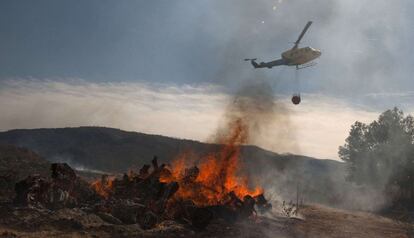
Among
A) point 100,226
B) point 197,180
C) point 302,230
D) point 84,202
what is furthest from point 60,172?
point 302,230

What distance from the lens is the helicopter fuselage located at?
2556 centimetres

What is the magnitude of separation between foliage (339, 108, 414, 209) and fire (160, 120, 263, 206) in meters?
21.8

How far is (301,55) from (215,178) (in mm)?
9357

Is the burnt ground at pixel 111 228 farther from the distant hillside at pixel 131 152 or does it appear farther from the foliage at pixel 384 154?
the distant hillside at pixel 131 152

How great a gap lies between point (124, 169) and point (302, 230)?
144 ft

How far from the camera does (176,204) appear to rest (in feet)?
64.1

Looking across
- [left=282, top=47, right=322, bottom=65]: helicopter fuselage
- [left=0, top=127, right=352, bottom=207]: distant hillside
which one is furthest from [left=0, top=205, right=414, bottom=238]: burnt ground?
[left=0, top=127, right=352, bottom=207]: distant hillside

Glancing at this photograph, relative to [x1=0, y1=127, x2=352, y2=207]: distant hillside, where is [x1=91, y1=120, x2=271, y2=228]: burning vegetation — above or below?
below

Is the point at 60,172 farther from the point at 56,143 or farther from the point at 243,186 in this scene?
the point at 56,143

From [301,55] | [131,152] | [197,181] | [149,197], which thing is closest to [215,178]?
[197,181]

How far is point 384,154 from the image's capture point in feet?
148

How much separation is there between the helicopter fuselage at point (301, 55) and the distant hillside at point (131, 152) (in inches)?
1131

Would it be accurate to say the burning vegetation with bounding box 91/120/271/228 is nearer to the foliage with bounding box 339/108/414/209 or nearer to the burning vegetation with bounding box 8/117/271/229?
the burning vegetation with bounding box 8/117/271/229

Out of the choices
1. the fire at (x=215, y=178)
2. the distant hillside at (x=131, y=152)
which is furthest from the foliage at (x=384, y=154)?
the fire at (x=215, y=178)
